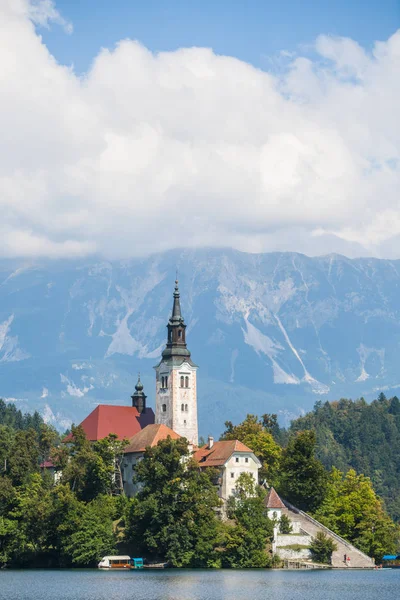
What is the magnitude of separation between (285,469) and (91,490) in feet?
66.6

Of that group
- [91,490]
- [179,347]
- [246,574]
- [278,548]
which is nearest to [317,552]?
[278,548]

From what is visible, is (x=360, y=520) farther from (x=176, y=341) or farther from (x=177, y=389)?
(x=176, y=341)

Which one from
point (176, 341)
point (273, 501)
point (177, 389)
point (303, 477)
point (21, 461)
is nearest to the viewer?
point (273, 501)

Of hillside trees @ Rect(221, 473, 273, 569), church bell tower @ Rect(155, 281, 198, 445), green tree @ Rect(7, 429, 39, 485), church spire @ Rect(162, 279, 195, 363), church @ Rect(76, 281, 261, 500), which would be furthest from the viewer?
church spire @ Rect(162, 279, 195, 363)

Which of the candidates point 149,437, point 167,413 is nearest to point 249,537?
point 149,437

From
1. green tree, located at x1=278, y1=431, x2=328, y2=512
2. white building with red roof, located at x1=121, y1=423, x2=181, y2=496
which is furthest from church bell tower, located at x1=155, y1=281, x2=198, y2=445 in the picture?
green tree, located at x1=278, y1=431, x2=328, y2=512

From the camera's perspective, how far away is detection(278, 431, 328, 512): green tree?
401 ft

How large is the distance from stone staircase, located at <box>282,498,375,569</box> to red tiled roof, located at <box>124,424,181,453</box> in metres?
18.4

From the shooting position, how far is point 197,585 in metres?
92.1

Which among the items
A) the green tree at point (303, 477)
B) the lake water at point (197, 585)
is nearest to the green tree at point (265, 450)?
the green tree at point (303, 477)

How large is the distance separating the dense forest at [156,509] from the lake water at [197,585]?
180 inches

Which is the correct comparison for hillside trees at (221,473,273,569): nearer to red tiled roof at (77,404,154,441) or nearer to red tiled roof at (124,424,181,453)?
red tiled roof at (124,424,181,453)

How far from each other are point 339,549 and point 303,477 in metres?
10.7

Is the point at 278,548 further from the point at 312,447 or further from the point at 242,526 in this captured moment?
the point at 312,447
